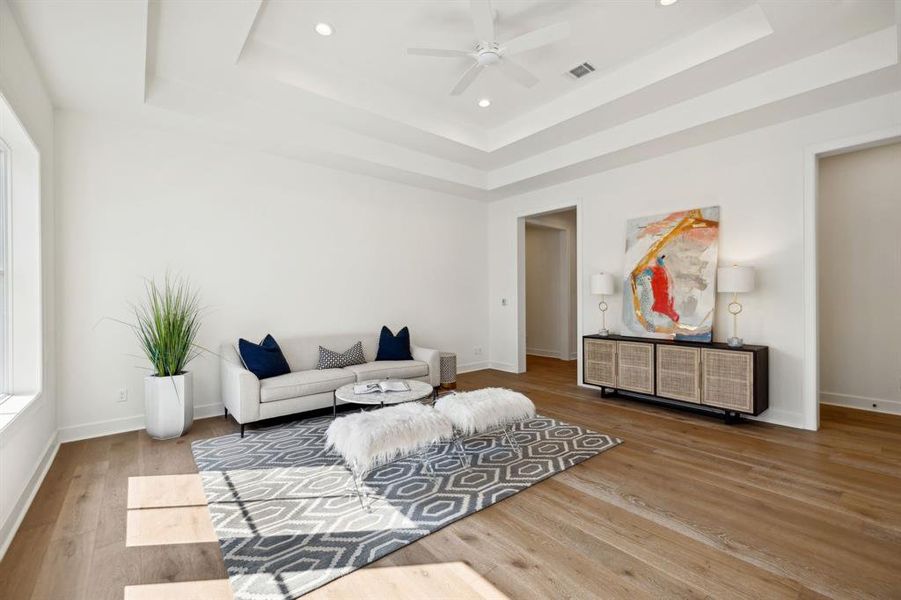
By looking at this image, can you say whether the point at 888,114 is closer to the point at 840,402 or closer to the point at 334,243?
the point at 840,402

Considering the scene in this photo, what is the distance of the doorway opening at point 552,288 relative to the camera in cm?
812

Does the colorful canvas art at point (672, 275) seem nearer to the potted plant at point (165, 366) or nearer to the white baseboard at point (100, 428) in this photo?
the potted plant at point (165, 366)

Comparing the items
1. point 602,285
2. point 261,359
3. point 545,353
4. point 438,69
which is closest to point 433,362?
point 261,359

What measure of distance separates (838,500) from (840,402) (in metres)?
2.78

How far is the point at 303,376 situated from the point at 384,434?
6.16 feet

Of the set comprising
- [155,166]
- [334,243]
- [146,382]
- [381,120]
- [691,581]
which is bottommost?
[691,581]

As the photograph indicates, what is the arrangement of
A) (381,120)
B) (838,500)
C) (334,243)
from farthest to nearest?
(334,243), (381,120), (838,500)

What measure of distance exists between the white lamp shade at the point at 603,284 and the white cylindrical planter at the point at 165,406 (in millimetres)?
4426

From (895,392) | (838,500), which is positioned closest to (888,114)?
(895,392)

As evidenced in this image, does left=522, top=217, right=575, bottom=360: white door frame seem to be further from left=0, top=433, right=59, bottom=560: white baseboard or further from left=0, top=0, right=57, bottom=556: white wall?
left=0, top=433, right=59, bottom=560: white baseboard

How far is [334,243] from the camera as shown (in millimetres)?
5293

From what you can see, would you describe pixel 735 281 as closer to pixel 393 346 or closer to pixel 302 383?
pixel 393 346

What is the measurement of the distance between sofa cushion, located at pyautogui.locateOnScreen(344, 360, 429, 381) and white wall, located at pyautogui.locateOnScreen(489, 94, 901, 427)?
8.19 ft

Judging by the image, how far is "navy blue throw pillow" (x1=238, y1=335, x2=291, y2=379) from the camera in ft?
13.5
